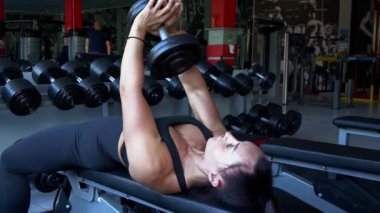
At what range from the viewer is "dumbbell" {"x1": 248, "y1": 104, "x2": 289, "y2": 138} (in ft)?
9.70

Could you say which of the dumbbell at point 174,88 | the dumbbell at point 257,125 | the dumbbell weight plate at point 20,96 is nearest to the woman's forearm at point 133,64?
the dumbbell weight plate at point 20,96

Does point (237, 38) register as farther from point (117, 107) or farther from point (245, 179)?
point (245, 179)

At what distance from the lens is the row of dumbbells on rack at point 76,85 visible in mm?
2006

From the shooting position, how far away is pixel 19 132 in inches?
94.0

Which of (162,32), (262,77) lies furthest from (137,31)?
(262,77)

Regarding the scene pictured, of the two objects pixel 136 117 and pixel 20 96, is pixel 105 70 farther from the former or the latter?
pixel 136 117

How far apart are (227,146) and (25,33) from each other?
6218 millimetres

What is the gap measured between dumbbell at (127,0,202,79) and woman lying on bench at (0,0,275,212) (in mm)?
39

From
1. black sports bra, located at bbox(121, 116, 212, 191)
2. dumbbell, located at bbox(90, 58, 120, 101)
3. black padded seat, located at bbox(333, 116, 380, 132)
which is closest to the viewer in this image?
black sports bra, located at bbox(121, 116, 212, 191)

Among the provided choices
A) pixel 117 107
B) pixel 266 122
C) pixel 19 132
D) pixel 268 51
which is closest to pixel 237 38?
pixel 268 51

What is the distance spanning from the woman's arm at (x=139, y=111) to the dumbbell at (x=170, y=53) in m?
0.04

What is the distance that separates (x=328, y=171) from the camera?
60.9 inches

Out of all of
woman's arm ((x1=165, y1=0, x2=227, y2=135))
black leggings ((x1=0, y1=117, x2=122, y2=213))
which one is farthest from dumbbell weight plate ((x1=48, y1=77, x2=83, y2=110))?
woman's arm ((x1=165, y1=0, x2=227, y2=135))

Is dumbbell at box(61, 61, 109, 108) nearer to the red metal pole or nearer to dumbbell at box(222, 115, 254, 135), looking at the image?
dumbbell at box(222, 115, 254, 135)
